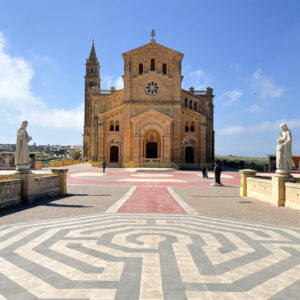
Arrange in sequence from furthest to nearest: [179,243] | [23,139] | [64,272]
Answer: [23,139] < [179,243] < [64,272]

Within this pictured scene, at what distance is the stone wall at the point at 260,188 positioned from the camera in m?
12.5

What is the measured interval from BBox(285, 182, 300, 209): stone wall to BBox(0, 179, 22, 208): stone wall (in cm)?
1264

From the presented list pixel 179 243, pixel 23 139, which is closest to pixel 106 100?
pixel 23 139

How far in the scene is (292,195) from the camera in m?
10.8

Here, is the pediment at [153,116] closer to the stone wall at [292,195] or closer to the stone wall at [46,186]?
the stone wall at [46,186]

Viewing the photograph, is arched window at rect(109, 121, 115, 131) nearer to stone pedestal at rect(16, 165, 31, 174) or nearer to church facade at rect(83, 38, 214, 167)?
church facade at rect(83, 38, 214, 167)

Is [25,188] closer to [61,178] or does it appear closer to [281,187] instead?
[61,178]

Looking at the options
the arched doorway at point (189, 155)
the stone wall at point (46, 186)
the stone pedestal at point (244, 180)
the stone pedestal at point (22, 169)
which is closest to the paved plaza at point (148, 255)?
the stone pedestal at point (22, 169)

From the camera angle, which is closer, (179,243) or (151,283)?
(151,283)

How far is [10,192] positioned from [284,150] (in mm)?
12802

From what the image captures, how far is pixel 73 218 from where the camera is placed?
8.43 metres

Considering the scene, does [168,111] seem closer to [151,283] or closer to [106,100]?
[106,100]

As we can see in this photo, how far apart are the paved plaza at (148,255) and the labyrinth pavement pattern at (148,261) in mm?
17

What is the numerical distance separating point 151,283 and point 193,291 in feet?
2.34
